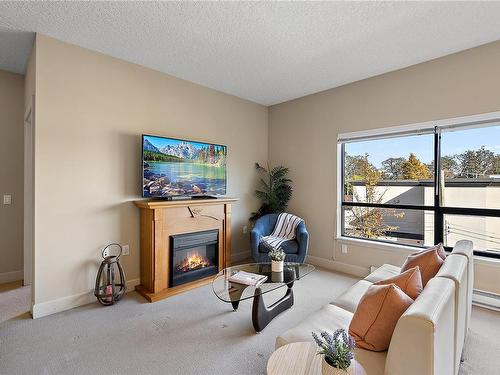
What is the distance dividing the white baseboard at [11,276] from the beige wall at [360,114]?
4.01 meters

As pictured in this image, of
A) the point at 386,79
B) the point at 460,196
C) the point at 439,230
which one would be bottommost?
the point at 439,230

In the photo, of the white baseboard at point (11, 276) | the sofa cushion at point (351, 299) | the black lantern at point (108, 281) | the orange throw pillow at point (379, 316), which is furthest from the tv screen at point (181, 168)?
the orange throw pillow at point (379, 316)

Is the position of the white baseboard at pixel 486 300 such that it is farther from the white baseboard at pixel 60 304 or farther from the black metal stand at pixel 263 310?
the white baseboard at pixel 60 304

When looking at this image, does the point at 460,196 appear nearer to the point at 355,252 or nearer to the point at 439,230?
the point at 439,230

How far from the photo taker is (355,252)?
12.1 ft

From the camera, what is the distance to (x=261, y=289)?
7.32 ft

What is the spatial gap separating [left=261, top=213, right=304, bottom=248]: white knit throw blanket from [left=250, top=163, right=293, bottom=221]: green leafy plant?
11.0 inches

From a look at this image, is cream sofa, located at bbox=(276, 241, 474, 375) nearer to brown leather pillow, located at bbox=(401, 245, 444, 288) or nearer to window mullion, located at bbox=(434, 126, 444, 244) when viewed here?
brown leather pillow, located at bbox=(401, 245, 444, 288)

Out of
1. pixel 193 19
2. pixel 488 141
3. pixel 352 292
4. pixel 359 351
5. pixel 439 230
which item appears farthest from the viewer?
pixel 439 230

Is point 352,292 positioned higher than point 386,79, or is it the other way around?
point 386,79

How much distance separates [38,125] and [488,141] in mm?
4719

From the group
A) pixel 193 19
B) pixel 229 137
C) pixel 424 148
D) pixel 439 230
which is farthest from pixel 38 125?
pixel 439 230

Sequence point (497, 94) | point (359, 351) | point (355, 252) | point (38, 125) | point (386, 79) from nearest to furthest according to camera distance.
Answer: point (359, 351), point (38, 125), point (497, 94), point (386, 79), point (355, 252)

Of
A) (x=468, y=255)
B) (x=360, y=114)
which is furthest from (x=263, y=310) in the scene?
(x=360, y=114)
